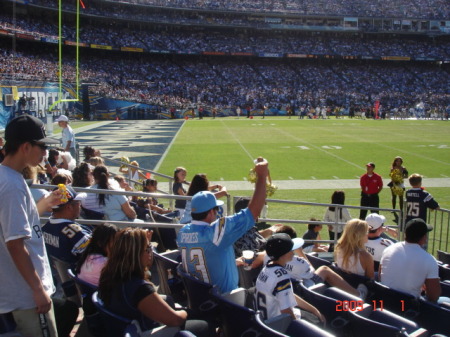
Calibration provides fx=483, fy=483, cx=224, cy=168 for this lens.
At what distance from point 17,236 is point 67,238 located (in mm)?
1464

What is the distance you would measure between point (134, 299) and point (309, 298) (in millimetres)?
1565

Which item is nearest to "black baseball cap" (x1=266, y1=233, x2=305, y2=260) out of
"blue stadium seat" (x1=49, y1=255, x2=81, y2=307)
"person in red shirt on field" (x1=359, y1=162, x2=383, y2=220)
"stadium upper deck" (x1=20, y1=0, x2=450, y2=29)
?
"blue stadium seat" (x1=49, y1=255, x2=81, y2=307)

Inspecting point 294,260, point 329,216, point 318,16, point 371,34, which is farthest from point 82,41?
point 294,260

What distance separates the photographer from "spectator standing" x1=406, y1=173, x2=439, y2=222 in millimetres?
8188

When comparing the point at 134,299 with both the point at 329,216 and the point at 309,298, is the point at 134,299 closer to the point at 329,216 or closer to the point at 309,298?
the point at 309,298

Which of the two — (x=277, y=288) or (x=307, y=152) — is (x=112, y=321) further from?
(x=307, y=152)

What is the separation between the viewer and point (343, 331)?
361 centimetres

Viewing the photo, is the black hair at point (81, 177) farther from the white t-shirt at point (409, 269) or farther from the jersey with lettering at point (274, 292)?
the white t-shirt at point (409, 269)

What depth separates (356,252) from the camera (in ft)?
15.4

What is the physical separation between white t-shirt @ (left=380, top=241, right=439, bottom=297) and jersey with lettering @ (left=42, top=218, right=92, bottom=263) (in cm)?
270

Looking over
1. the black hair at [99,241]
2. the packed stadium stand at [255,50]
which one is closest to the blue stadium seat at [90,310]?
the black hair at [99,241]

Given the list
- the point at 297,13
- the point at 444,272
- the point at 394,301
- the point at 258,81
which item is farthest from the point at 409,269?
the point at 297,13

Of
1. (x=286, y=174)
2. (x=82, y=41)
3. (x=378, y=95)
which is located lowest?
(x=286, y=174)

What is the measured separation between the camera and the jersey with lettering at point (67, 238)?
4.04 metres
